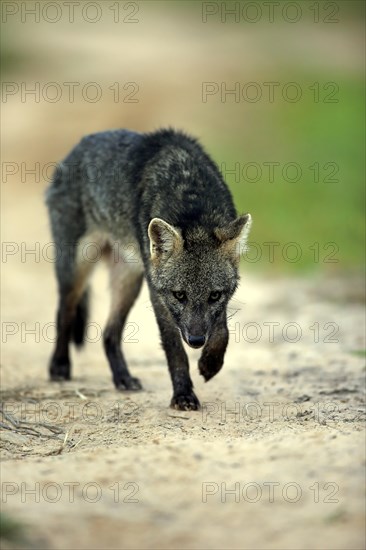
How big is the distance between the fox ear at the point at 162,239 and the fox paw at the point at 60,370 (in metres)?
2.23

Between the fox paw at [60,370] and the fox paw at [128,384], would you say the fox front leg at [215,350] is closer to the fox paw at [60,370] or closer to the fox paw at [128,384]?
the fox paw at [128,384]

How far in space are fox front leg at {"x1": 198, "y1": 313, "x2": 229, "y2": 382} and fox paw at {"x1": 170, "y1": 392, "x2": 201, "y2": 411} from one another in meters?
0.25

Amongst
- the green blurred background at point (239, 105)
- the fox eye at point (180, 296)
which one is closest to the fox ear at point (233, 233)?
the fox eye at point (180, 296)

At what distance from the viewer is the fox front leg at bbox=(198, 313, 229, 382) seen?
7.12 metres

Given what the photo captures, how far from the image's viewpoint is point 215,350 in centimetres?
717

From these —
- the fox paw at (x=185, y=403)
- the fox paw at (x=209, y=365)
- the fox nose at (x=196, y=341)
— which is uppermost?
the fox nose at (x=196, y=341)

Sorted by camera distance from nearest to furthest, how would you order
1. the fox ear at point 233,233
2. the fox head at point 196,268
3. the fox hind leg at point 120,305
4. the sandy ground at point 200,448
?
the sandy ground at point 200,448, the fox head at point 196,268, the fox ear at point 233,233, the fox hind leg at point 120,305

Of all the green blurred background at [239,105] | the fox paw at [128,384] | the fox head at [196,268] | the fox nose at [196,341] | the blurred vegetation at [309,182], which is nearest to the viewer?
the fox nose at [196,341]

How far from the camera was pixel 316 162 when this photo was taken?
66.1 feet

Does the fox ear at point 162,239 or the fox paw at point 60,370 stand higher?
the fox ear at point 162,239

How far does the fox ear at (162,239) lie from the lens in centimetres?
680

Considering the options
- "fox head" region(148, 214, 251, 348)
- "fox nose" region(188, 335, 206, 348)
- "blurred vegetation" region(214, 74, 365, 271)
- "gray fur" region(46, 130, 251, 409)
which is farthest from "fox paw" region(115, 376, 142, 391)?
"blurred vegetation" region(214, 74, 365, 271)

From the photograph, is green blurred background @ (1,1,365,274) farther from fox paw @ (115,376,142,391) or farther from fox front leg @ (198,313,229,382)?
fox front leg @ (198,313,229,382)

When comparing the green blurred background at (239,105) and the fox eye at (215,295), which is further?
the green blurred background at (239,105)
